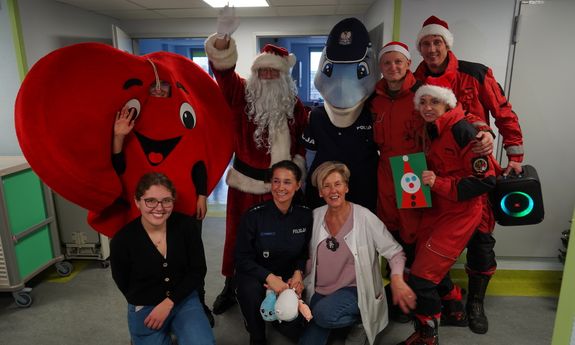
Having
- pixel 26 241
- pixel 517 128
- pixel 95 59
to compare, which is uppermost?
pixel 95 59

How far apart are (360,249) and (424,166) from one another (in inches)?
20.5

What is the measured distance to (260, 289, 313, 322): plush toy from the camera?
175cm

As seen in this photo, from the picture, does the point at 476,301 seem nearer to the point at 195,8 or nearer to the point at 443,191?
the point at 443,191

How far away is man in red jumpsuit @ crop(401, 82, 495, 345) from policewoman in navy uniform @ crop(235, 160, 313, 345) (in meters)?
0.62

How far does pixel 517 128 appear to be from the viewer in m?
2.11

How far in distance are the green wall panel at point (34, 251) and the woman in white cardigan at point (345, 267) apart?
1.95 metres

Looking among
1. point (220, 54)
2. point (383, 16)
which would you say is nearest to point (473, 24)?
point (383, 16)

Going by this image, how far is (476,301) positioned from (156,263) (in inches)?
74.0

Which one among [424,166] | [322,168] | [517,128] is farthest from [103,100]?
[517,128]

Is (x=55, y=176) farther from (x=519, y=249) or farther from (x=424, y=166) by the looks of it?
(x=519, y=249)

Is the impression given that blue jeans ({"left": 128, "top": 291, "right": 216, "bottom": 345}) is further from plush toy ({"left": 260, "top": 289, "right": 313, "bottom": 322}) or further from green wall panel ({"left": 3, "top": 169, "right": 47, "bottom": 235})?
green wall panel ({"left": 3, "top": 169, "right": 47, "bottom": 235})

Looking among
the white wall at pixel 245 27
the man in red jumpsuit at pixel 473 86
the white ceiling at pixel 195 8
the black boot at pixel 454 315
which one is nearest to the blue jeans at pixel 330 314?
the black boot at pixel 454 315

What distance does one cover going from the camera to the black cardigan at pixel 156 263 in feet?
5.46

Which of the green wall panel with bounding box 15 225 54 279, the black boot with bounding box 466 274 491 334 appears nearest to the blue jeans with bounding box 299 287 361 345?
the black boot with bounding box 466 274 491 334
